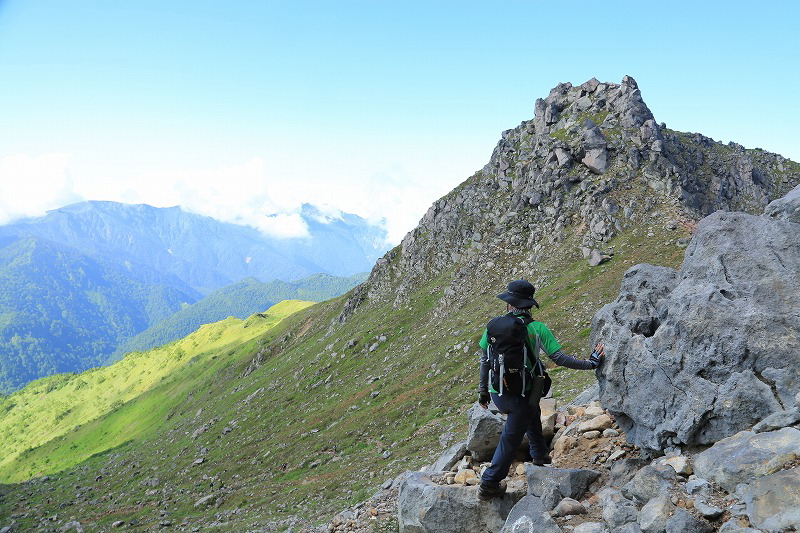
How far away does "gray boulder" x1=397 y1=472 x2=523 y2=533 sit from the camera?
38.4 ft

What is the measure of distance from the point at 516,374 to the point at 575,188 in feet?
185

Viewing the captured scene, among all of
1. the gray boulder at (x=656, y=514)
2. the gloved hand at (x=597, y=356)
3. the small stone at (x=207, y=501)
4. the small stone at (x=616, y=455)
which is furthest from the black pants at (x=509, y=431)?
the small stone at (x=207, y=501)

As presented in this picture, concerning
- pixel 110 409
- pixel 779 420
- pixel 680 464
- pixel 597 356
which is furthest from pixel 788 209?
pixel 110 409

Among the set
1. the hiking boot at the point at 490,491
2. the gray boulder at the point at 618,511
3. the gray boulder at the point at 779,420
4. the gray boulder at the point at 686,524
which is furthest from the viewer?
the hiking boot at the point at 490,491

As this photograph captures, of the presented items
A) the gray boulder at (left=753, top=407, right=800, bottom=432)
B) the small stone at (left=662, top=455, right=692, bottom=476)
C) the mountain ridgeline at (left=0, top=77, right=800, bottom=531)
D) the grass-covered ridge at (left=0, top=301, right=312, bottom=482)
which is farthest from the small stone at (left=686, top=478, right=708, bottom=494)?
the grass-covered ridge at (left=0, top=301, right=312, bottom=482)

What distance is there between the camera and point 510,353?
11.1 metres

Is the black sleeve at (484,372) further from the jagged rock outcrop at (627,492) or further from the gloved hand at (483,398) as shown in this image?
the jagged rock outcrop at (627,492)

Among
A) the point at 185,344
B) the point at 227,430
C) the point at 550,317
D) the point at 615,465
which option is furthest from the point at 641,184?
the point at 185,344

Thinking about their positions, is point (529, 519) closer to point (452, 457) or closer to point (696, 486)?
point (696, 486)

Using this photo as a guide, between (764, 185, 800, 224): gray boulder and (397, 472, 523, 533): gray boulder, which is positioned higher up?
(764, 185, 800, 224): gray boulder

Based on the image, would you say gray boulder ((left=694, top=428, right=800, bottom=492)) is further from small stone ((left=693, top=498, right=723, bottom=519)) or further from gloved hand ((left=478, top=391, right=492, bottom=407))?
gloved hand ((left=478, top=391, right=492, bottom=407))

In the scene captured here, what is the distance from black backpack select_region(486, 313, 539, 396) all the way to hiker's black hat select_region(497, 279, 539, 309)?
29cm

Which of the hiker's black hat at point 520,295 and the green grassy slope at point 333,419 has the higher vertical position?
the hiker's black hat at point 520,295

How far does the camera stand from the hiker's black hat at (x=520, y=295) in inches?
453
